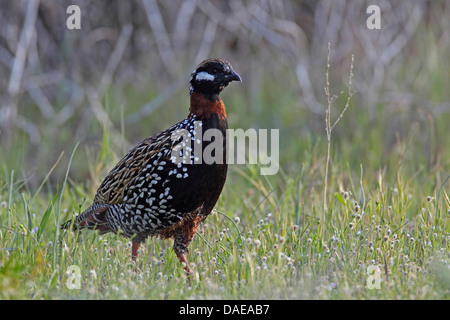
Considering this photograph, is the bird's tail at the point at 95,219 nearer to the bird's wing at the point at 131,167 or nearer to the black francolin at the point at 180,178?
the bird's wing at the point at 131,167

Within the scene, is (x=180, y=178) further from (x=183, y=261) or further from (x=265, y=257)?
(x=265, y=257)

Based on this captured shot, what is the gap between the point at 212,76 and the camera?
506 centimetres

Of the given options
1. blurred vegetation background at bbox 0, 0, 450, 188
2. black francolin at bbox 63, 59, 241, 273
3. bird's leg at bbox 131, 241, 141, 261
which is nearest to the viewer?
black francolin at bbox 63, 59, 241, 273

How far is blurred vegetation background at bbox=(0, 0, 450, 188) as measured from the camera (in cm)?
936

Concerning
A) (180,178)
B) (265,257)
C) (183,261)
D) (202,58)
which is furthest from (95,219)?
(202,58)

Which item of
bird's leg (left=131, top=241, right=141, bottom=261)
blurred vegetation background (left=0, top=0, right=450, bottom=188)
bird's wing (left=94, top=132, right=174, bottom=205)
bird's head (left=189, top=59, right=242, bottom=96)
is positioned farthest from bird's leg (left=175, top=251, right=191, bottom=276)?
blurred vegetation background (left=0, top=0, right=450, bottom=188)

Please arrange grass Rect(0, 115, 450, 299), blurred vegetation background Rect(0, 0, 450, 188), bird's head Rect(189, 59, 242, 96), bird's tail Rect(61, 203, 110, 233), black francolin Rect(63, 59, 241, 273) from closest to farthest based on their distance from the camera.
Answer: grass Rect(0, 115, 450, 299) < black francolin Rect(63, 59, 241, 273) < bird's head Rect(189, 59, 242, 96) < bird's tail Rect(61, 203, 110, 233) < blurred vegetation background Rect(0, 0, 450, 188)

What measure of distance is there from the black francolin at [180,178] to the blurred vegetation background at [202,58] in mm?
4021

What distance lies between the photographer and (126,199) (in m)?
5.23

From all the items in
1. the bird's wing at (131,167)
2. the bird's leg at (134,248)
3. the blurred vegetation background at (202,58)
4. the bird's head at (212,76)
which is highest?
the blurred vegetation background at (202,58)

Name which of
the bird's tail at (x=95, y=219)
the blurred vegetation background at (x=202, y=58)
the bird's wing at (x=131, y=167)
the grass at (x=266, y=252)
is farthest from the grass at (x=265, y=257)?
the blurred vegetation background at (x=202, y=58)

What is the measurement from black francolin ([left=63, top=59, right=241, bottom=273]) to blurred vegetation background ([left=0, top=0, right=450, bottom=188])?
158 inches

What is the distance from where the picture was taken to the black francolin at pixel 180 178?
4918 millimetres

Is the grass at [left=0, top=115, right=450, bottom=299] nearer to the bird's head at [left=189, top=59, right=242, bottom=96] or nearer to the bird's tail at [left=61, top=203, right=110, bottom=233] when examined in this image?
the bird's tail at [left=61, top=203, right=110, bottom=233]
